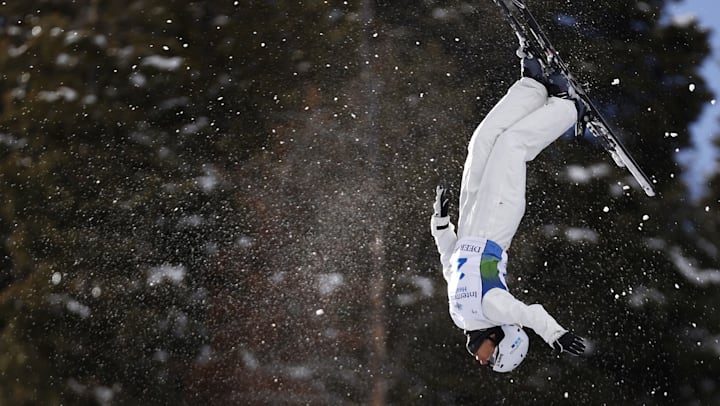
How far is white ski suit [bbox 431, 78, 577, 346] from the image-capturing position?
3553 mm

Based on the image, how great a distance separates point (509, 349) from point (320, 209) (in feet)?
7.10

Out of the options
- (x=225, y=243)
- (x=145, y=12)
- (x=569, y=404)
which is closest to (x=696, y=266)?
(x=569, y=404)

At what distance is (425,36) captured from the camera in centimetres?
616

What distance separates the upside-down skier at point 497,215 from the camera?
3.56 metres

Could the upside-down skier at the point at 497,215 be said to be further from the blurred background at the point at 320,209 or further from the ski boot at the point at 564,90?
the blurred background at the point at 320,209

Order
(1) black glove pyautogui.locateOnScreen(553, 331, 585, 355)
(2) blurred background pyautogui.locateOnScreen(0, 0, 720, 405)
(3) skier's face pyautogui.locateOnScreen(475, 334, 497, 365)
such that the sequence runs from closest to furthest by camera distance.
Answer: (1) black glove pyautogui.locateOnScreen(553, 331, 585, 355) < (3) skier's face pyautogui.locateOnScreen(475, 334, 497, 365) < (2) blurred background pyautogui.locateOnScreen(0, 0, 720, 405)

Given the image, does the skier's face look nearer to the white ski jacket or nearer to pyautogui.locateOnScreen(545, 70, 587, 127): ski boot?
the white ski jacket

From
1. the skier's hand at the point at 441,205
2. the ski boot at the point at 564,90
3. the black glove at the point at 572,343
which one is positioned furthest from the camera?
the ski boot at the point at 564,90

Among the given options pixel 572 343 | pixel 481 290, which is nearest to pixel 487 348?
pixel 481 290

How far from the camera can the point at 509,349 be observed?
3.63m

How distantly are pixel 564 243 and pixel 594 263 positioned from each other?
0.81 ft

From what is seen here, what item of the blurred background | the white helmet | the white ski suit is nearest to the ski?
the white ski suit

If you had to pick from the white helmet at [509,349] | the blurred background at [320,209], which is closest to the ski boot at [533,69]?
the white helmet at [509,349]

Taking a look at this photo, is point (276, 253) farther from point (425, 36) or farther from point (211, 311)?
point (425, 36)
